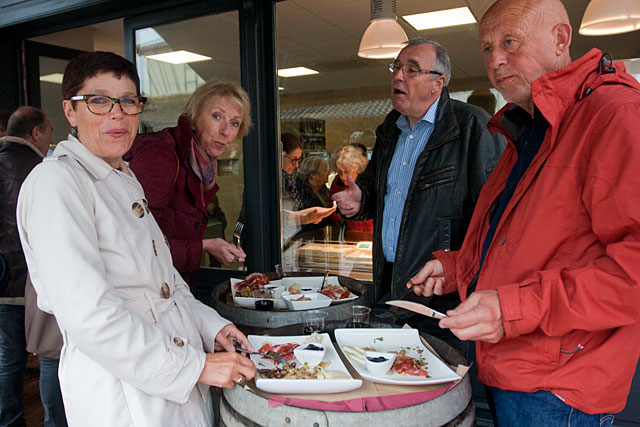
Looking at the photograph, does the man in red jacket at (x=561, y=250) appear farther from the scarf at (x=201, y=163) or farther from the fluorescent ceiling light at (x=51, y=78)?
the fluorescent ceiling light at (x=51, y=78)

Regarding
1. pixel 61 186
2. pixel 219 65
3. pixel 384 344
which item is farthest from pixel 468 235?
pixel 219 65

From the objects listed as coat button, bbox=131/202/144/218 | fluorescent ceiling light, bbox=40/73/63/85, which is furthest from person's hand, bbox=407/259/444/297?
fluorescent ceiling light, bbox=40/73/63/85

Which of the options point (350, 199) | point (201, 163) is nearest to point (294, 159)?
point (350, 199)

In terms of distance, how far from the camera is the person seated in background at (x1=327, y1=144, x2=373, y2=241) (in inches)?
159

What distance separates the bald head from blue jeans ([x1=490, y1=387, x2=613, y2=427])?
2.78 ft

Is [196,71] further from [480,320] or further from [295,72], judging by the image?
[480,320]

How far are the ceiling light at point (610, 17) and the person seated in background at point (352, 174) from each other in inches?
72.5

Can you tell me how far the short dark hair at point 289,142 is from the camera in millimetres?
3680

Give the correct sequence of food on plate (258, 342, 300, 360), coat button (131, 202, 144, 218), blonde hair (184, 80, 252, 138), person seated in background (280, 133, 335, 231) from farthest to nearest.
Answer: person seated in background (280, 133, 335, 231)
blonde hair (184, 80, 252, 138)
food on plate (258, 342, 300, 360)
coat button (131, 202, 144, 218)

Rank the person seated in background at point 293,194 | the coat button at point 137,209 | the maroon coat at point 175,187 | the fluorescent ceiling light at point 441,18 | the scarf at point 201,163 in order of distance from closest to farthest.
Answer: the coat button at point 137,209 < the maroon coat at point 175,187 < the scarf at point 201,163 < the fluorescent ceiling light at point 441,18 < the person seated in background at point 293,194

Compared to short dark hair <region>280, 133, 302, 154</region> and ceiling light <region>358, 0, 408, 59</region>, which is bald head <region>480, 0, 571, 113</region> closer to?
ceiling light <region>358, 0, 408, 59</region>

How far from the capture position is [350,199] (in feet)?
8.35

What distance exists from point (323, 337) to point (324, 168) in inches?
107

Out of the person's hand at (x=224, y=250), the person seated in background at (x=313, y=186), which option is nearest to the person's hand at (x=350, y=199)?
the person's hand at (x=224, y=250)
